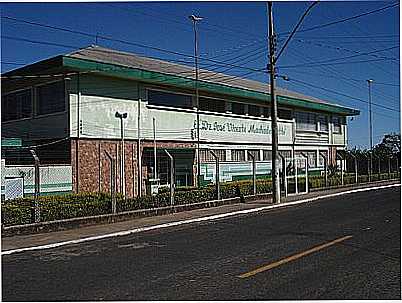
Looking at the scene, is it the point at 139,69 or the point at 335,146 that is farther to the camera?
the point at 335,146

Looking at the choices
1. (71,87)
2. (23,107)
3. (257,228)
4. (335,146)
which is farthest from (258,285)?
(335,146)

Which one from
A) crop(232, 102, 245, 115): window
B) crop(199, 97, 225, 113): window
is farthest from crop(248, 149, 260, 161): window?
crop(199, 97, 225, 113): window

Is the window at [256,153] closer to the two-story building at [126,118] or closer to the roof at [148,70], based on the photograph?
the two-story building at [126,118]

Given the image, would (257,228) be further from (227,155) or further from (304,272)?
(227,155)

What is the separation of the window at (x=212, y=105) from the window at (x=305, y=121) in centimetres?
1000

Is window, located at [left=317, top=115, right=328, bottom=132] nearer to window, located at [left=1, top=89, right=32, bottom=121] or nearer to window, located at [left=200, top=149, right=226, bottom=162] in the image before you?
window, located at [left=200, top=149, right=226, bottom=162]

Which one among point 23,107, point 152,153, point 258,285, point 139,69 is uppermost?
point 139,69

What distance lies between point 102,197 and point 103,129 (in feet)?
26.5

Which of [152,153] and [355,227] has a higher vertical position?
[152,153]

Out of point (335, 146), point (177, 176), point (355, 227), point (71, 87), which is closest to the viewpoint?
point (355, 227)

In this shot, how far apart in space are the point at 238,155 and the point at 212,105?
13.2ft

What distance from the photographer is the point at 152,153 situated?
27.5 metres

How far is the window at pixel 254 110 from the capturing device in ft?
120

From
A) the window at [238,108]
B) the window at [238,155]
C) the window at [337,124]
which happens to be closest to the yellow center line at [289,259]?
the window at [238,155]
